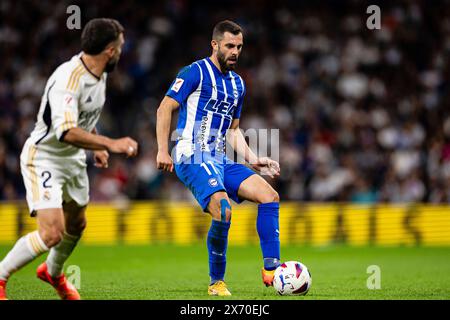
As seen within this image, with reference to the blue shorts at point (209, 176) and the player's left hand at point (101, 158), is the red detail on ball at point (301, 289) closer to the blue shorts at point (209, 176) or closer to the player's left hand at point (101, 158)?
the blue shorts at point (209, 176)

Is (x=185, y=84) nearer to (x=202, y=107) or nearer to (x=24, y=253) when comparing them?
(x=202, y=107)

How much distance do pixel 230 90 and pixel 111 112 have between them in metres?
11.7

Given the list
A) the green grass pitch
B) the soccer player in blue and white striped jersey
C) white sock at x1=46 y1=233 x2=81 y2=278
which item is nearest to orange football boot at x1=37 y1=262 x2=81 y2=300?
white sock at x1=46 y1=233 x2=81 y2=278

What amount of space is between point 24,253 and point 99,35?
1797 mm

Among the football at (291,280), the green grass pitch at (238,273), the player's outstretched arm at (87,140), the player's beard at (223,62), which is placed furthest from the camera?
the player's beard at (223,62)

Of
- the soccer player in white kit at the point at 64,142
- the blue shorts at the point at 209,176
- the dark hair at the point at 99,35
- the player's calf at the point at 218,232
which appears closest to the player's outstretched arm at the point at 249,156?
the blue shorts at the point at 209,176

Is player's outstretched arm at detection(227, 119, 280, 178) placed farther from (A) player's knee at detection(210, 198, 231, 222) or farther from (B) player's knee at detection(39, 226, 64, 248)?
(B) player's knee at detection(39, 226, 64, 248)

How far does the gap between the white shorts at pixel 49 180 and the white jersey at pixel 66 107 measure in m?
0.05

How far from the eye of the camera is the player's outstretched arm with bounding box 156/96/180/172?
724 centimetres

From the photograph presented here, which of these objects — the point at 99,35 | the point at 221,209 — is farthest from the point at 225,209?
→ the point at 99,35

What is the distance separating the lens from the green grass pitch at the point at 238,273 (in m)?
7.71

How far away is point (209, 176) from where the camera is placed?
25.1 feet

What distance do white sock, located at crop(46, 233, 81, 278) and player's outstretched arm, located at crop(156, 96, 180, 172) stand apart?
0.99m
